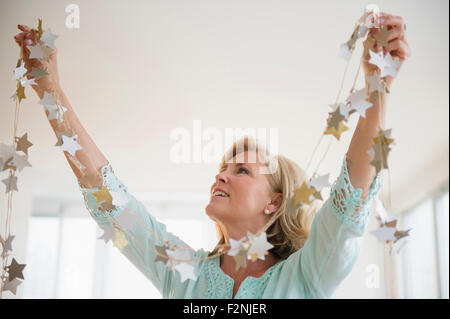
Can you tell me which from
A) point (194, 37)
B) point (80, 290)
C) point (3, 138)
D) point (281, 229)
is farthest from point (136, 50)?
point (80, 290)

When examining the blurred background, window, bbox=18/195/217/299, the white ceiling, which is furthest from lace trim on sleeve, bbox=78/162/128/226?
window, bbox=18/195/217/299

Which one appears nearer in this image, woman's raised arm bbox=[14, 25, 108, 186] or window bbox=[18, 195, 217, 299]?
woman's raised arm bbox=[14, 25, 108, 186]

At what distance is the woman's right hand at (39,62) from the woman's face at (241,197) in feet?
1.13

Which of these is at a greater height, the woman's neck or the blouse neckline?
the woman's neck

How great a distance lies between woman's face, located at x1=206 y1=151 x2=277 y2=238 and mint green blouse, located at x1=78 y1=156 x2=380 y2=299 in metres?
0.08

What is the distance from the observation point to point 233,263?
36.0 inches

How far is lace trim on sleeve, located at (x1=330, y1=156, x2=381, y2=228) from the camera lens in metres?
0.72

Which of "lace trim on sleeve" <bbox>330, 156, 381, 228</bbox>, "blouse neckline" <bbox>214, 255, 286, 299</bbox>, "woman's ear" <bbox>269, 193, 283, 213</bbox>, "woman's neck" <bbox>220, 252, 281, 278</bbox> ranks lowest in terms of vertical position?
"blouse neckline" <bbox>214, 255, 286, 299</bbox>

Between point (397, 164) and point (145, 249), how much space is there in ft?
12.1

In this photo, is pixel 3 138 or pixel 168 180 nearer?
pixel 3 138

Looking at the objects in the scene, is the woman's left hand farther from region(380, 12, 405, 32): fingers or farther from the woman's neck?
the woman's neck

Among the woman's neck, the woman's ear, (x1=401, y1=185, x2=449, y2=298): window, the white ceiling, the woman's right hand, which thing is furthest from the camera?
(x1=401, y1=185, x2=449, y2=298): window

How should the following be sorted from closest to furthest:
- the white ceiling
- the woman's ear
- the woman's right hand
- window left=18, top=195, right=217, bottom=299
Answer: the woman's right hand → the woman's ear → the white ceiling → window left=18, top=195, right=217, bottom=299

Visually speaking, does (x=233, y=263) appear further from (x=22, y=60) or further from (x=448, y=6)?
(x=448, y=6)
